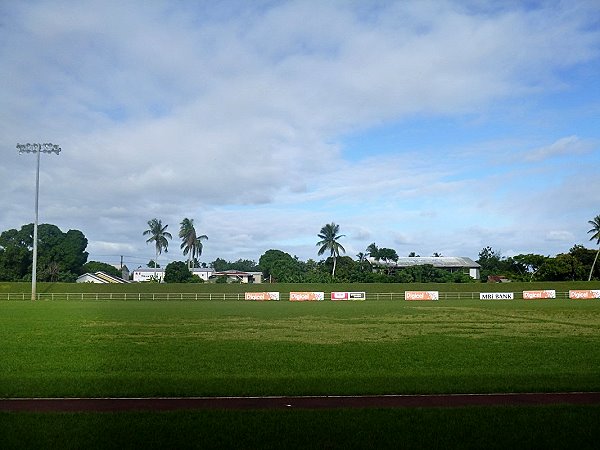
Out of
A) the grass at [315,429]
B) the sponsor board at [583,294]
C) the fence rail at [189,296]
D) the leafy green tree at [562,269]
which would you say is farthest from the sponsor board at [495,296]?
the grass at [315,429]

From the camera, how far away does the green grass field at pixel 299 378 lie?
8.58m

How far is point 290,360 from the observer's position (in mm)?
16984

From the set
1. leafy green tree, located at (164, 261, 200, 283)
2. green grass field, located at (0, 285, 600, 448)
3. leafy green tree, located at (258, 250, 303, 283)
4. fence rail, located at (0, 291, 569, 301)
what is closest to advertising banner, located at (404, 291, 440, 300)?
fence rail, located at (0, 291, 569, 301)

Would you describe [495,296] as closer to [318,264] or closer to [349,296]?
[349,296]

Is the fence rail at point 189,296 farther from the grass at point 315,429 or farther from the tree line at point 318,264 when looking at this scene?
the grass at point 315,429

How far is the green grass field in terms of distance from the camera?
28.1ft

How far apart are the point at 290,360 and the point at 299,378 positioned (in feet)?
11.2

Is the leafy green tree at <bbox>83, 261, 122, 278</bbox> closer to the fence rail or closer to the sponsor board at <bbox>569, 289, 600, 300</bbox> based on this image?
the fence rail

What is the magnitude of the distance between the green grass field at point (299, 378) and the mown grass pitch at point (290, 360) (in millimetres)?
46

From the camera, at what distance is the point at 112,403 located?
1097 cm

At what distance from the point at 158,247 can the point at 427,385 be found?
126844 mm

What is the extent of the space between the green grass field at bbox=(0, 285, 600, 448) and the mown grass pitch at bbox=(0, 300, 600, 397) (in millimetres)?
46

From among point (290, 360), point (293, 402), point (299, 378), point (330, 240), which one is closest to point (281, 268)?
point (330, 240)

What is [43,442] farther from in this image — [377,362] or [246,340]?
[246,340]
